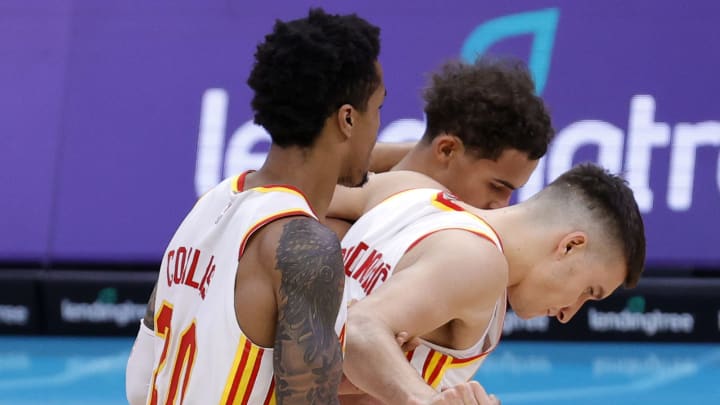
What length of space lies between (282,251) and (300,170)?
231 mm

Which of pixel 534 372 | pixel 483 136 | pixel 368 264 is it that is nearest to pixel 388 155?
pixel 483 136

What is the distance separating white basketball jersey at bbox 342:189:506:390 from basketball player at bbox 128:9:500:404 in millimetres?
518

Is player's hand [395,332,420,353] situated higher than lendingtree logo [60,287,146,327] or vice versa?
player's hand [395,332,420,353]

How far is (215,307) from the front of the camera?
244 centimetres

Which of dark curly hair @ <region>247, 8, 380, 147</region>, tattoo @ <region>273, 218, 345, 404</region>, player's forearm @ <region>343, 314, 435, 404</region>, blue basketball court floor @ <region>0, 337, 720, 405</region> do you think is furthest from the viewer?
blue basketball court floor @ <region>0, 337, 720, 405</region>

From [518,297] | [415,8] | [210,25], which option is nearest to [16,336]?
[210,25]

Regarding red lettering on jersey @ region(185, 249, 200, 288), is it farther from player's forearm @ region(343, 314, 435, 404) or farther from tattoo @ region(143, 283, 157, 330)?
player's forearm @ region(343, 314, 435, 404)

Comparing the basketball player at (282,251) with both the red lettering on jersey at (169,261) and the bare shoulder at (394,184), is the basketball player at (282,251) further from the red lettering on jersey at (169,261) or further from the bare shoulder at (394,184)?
the bare shoulder at (394,184)

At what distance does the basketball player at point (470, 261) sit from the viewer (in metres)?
2.90

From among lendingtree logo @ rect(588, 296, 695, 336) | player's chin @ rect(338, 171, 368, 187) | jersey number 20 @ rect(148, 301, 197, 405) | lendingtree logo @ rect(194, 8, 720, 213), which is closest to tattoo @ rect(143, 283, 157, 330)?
jersey number 20 @ rect(148, 301, 197, 405)

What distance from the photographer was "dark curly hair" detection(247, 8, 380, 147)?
248 centimetres

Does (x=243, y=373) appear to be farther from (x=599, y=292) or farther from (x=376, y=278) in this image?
(x=599, y=292)

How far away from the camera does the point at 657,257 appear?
7816mm

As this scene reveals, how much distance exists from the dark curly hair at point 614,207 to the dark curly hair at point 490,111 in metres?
0.39
